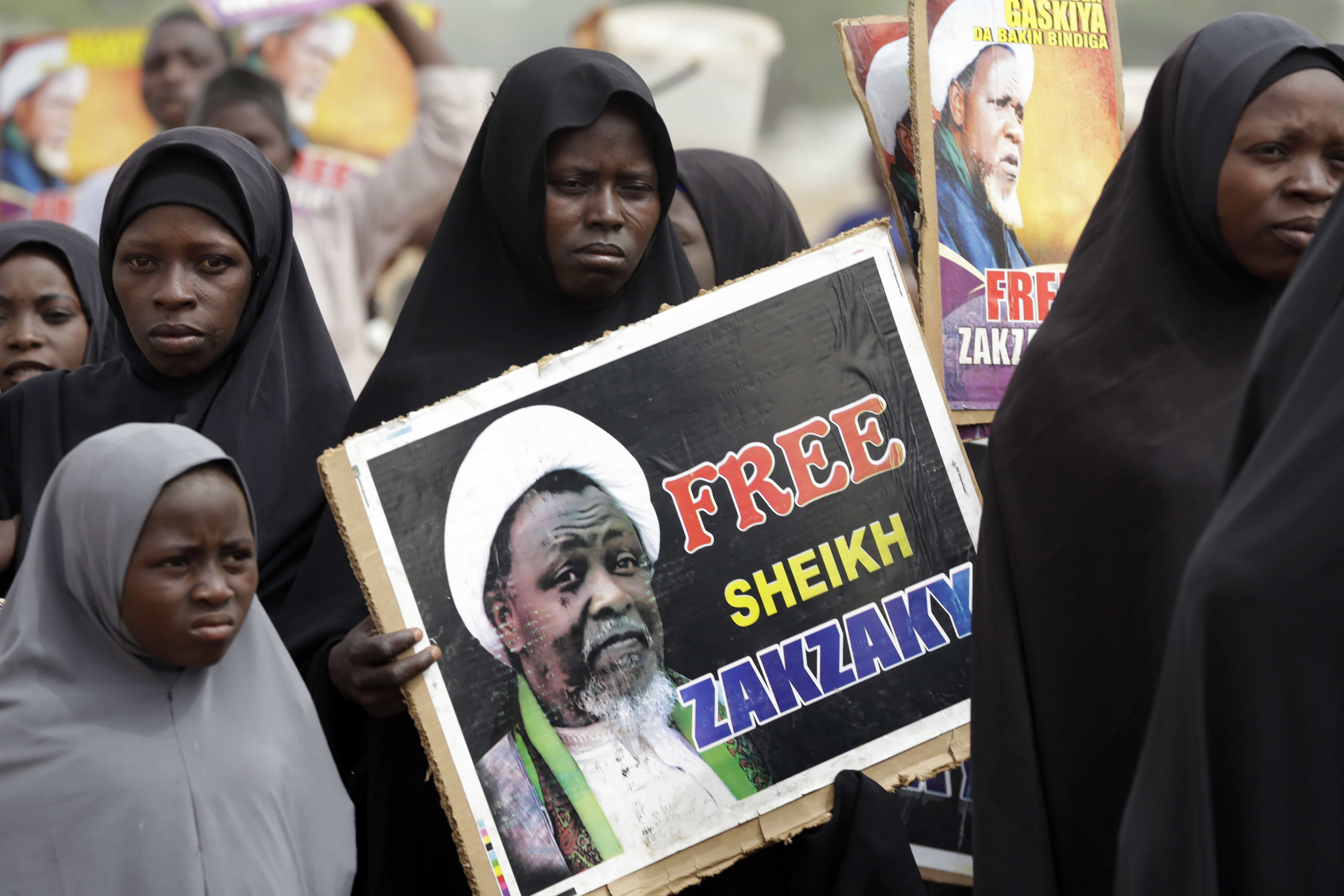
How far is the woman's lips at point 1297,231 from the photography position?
6.25 ft

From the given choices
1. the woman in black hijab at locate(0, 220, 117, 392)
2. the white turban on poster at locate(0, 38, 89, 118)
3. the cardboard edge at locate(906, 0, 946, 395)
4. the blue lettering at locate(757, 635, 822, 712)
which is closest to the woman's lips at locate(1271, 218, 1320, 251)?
the cardboard edge at locate(906, 0, 946, 395)

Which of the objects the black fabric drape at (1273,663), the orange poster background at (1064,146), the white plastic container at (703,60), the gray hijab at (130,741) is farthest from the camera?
the white plastic container at (703,60)

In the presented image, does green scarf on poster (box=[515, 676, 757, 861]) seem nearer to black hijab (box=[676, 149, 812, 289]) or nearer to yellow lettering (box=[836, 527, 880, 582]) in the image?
yellow lettering (box=[836, 527, 880, 582])

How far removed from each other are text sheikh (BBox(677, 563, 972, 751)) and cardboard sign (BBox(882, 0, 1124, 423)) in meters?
0.58

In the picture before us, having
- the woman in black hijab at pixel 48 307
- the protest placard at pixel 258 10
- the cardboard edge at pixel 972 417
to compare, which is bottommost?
the cardboard edge at pixel 972 417

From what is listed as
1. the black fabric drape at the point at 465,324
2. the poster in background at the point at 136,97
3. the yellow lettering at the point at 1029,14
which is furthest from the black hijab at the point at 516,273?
the poster in background at the point at 136,97

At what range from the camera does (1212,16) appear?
8578 mm

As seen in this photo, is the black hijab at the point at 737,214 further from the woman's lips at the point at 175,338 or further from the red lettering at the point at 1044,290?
the woman's lips at the point at 175,338

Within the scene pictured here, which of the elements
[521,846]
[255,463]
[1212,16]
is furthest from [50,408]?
[1212,16]

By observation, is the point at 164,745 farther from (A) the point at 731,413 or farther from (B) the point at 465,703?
(A) the point at 731,413

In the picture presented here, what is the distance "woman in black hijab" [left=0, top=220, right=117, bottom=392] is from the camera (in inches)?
125

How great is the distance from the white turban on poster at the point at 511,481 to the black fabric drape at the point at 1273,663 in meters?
1.04

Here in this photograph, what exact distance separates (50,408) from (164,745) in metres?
0.90

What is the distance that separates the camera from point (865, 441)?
2.12 m
